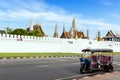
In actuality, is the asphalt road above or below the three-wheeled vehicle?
below

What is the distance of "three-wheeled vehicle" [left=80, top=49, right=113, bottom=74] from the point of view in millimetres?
18844

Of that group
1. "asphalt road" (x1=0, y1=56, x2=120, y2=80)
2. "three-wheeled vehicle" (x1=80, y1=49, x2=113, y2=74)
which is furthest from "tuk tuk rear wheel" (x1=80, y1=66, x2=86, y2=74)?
"asphalt road" (x1=0, y1=56, x2=120, y2=80)

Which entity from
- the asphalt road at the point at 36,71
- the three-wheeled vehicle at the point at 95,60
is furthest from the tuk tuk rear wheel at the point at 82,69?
the asphalt road at the point at 36,71

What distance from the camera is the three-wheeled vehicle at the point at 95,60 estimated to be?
18.8 metres

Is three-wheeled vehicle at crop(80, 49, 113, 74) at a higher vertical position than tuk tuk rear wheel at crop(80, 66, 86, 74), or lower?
higher

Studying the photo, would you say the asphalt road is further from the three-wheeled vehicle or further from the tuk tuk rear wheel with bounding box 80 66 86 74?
the three-wheeled vehicle

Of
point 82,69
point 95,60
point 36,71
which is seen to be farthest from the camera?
point 95,60

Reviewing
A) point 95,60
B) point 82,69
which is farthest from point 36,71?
point 95,60

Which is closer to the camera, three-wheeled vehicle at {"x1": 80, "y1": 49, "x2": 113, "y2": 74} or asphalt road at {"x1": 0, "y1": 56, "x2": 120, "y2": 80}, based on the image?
asphalt road at {"x1": 0, "y1": 56, "x2": 120, "y2": 80}

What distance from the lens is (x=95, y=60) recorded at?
64.6ft

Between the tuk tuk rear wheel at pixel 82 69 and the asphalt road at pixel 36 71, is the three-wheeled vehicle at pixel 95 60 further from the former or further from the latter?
the asphalt road at pixel 36 71

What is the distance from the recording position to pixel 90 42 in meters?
64.5

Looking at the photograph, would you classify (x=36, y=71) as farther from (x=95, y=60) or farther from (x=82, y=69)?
(x=95, y=60)

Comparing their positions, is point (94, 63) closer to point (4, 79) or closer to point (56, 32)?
point (4, 79)
